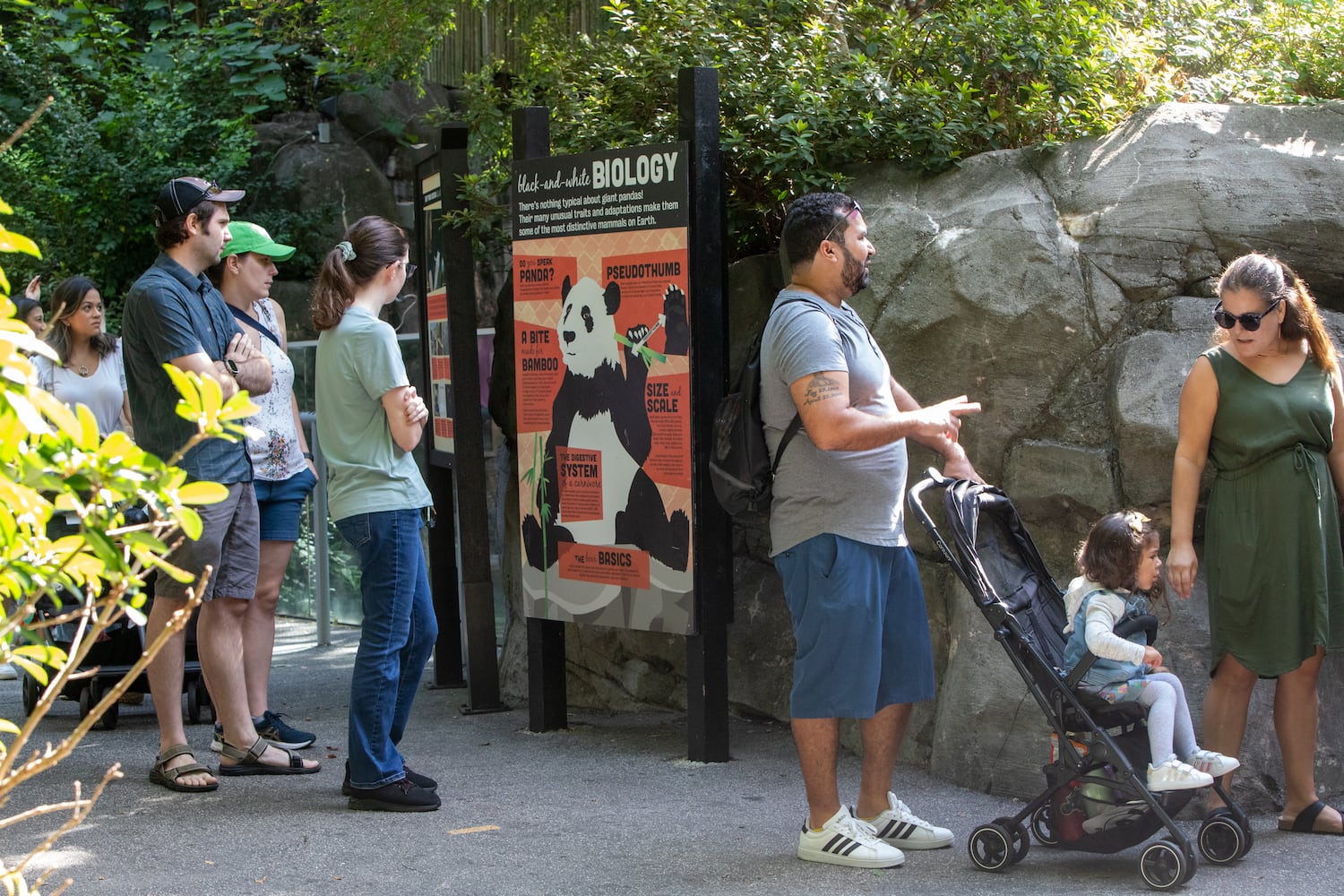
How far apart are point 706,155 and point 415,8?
5332mm

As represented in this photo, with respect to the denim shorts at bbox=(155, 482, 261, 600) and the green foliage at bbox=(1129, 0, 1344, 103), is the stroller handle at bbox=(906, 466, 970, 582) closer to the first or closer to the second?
the denim shorts at bbox=(155, 482, 261, 600)

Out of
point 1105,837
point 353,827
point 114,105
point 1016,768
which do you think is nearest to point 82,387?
point 353,827

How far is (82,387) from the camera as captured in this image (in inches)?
258

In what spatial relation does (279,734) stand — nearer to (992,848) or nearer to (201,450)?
(201,450)

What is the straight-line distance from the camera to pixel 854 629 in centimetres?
397

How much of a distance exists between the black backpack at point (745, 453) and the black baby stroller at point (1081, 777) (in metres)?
0.45

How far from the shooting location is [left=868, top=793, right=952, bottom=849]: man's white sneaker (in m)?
4.18

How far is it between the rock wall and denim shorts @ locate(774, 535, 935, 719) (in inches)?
32.7

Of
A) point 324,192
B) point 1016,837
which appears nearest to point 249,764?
point 1016,837

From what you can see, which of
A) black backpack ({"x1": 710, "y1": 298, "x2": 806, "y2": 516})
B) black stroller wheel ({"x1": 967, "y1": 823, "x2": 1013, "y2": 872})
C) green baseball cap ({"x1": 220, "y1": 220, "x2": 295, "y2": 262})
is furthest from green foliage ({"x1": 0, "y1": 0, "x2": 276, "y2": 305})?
black stroller wheel ({"x1": 967, "y1": 823, "x2": 1013, "y2": 872})

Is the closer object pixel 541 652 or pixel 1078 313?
pixel 1078 313

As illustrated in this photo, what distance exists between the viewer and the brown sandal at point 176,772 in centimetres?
486

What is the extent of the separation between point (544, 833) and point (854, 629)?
4.12 ft

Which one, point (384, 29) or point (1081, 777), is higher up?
point (384, 29)
